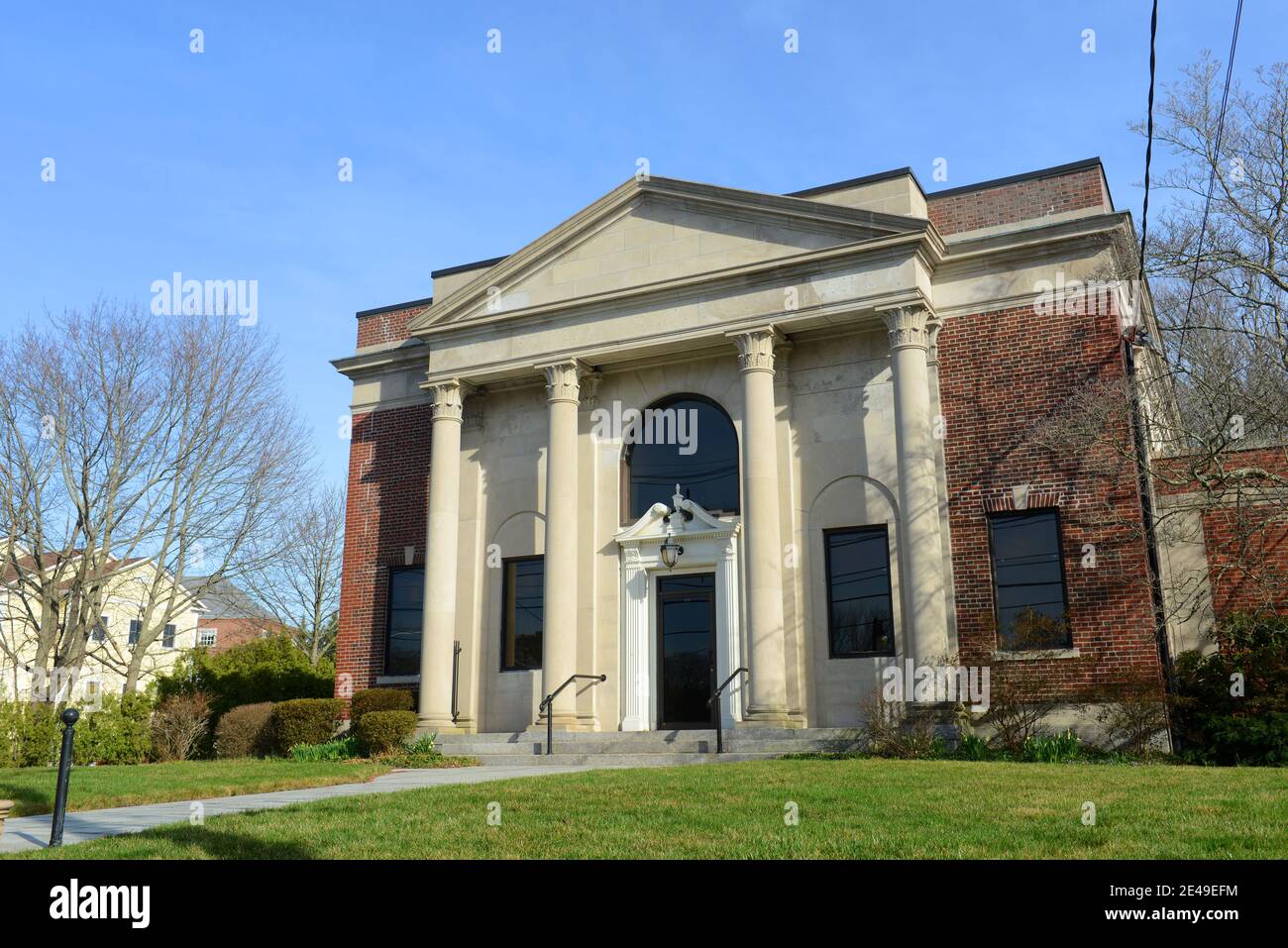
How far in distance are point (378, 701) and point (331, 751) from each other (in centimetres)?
130

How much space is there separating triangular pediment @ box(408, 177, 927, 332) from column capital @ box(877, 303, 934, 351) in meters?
1.42

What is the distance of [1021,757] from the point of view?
15992mm

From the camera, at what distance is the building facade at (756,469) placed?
18.3 metres

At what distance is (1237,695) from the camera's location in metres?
16.1

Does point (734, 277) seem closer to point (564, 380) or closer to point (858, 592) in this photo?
point (564, 380)

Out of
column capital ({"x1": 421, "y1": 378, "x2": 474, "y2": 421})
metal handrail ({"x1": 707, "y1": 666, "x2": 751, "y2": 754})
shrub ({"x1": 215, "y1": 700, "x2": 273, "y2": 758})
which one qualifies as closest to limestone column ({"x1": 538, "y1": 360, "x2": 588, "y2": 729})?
column capital ({"x1": 421, "y1": 378, "x2": 474, "y2": 421})

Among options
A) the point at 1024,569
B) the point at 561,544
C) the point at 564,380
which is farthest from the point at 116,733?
the point at 1024,569

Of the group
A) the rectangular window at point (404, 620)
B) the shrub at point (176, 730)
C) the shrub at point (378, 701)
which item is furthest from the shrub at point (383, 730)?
the shrub at point (176, 730)

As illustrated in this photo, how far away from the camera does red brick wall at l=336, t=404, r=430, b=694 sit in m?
23.4

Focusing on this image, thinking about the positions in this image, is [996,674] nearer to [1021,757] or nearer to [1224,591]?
[1021,757]

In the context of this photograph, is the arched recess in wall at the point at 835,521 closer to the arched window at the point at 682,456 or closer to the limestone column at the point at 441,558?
the arched window at the point at 682,456

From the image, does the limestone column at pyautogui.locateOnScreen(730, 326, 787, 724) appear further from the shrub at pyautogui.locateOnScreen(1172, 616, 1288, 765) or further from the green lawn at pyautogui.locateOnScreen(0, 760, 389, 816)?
the green lawn at pyautogui.locateOnScreen(0, 760, 389, 816)
